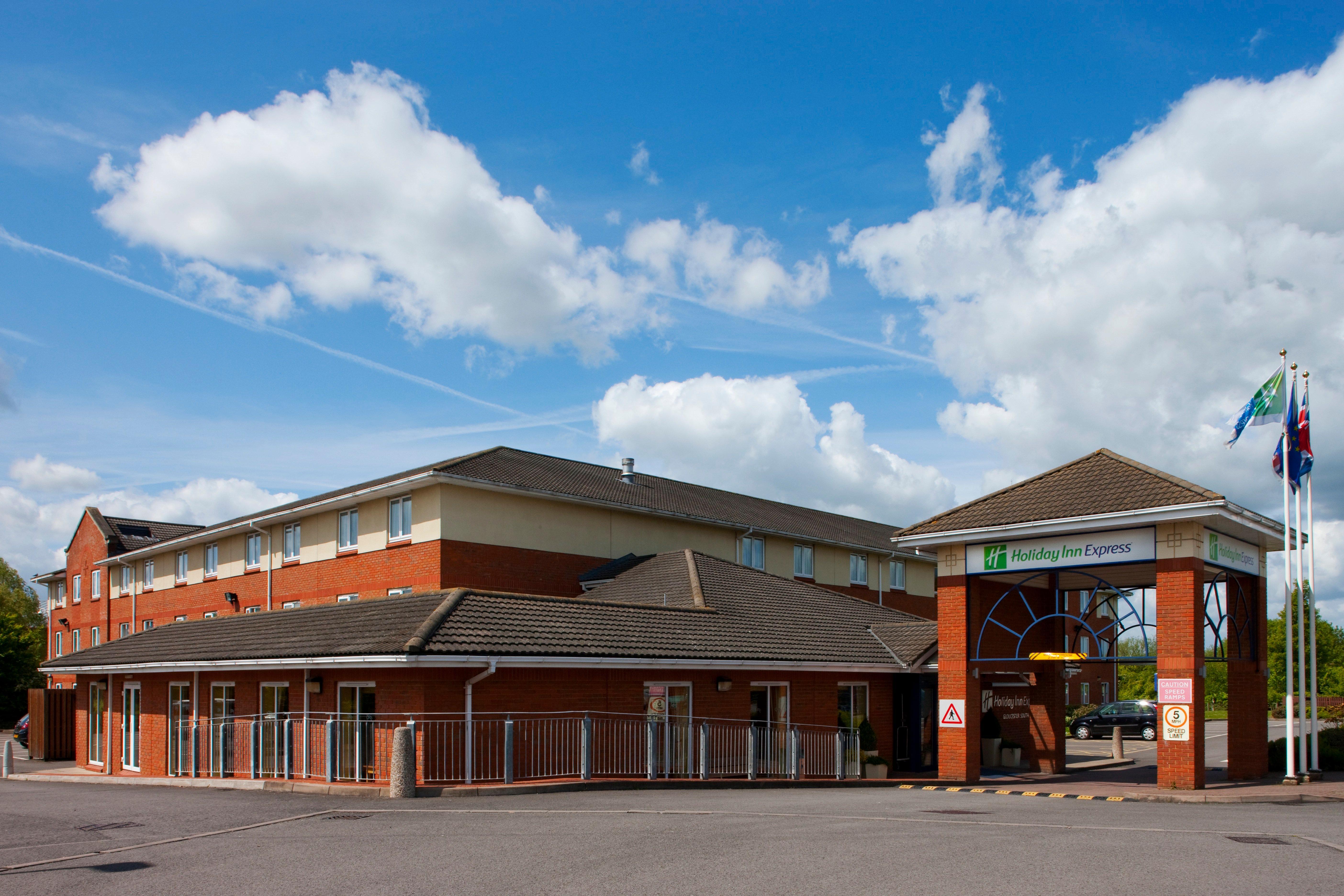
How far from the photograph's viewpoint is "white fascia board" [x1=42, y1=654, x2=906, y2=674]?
17703 mm

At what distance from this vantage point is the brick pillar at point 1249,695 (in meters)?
22.1

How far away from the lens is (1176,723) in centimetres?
1916

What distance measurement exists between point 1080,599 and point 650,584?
15073 mm

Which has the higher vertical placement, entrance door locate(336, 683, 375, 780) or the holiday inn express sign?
the holiday inn express sign

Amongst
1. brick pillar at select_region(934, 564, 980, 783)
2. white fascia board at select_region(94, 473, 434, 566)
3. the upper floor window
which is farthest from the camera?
the upper floor window

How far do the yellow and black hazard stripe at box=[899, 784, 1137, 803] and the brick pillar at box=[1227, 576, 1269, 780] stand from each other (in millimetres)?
4851

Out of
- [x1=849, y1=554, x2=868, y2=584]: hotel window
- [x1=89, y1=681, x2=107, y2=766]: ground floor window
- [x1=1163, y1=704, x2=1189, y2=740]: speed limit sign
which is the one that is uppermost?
[x1=849, y1=554, x2=868, y2=584]: hotel window

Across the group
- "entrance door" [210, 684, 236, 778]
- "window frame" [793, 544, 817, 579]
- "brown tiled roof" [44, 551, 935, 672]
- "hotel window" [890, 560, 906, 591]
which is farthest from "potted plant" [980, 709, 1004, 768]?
"hotel window" [890, 560, 906, 591]

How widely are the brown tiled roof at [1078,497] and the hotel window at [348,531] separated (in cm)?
1698

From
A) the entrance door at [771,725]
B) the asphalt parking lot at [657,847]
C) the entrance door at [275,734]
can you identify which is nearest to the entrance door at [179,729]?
the entrance door at [275,734]

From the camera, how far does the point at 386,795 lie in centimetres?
1619

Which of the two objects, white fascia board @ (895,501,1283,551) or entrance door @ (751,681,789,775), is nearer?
white fascia board @ (895,501,1283,551)

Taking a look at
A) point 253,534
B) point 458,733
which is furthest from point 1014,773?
point 253,534

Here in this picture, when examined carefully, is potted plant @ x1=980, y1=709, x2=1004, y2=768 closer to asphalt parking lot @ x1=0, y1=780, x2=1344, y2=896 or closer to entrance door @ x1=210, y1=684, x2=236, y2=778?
asphalt parking lot @ x1=0, y1=780, x2=1344, y2=896
